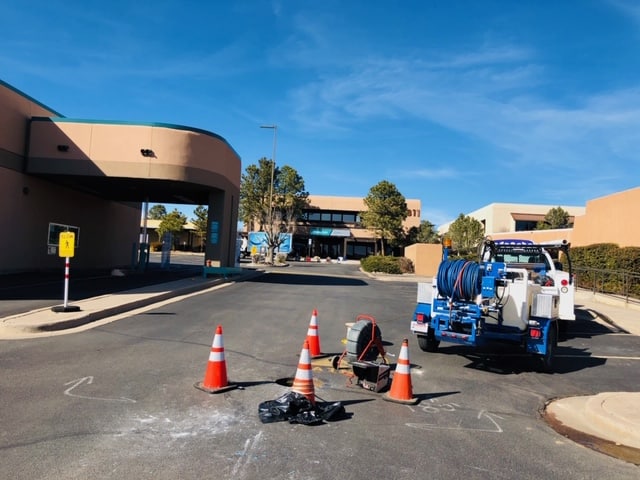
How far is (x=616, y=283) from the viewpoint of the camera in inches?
840

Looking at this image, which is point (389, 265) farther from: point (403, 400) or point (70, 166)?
point (403, 400)

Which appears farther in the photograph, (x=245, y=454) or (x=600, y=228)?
(x=600, y=228)

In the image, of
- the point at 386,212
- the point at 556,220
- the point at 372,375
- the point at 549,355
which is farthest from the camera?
the point at 556,220

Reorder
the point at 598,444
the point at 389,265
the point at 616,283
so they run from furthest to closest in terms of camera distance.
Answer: the point at 389,265 → the point at 616,283 → the point at 598,444

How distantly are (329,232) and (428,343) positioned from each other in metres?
66.4

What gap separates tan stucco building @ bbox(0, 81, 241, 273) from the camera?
20219 millimetres

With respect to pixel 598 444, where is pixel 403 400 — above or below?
above

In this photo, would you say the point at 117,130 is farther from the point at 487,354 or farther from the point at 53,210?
the point at 487,354

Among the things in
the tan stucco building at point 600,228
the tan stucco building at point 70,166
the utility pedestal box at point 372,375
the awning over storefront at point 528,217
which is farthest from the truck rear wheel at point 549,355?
the awning over storefront at point 528,217

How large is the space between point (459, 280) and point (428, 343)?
2.01 m

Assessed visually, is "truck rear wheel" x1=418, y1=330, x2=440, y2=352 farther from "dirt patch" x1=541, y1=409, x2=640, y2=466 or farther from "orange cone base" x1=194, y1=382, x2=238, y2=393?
"orange cone base" x1=194, y1=382, x2=238, y2=393

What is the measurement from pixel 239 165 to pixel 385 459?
2539cm

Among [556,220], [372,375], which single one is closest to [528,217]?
[556,220]

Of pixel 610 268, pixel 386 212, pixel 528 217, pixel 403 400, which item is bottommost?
pixel 403 400
